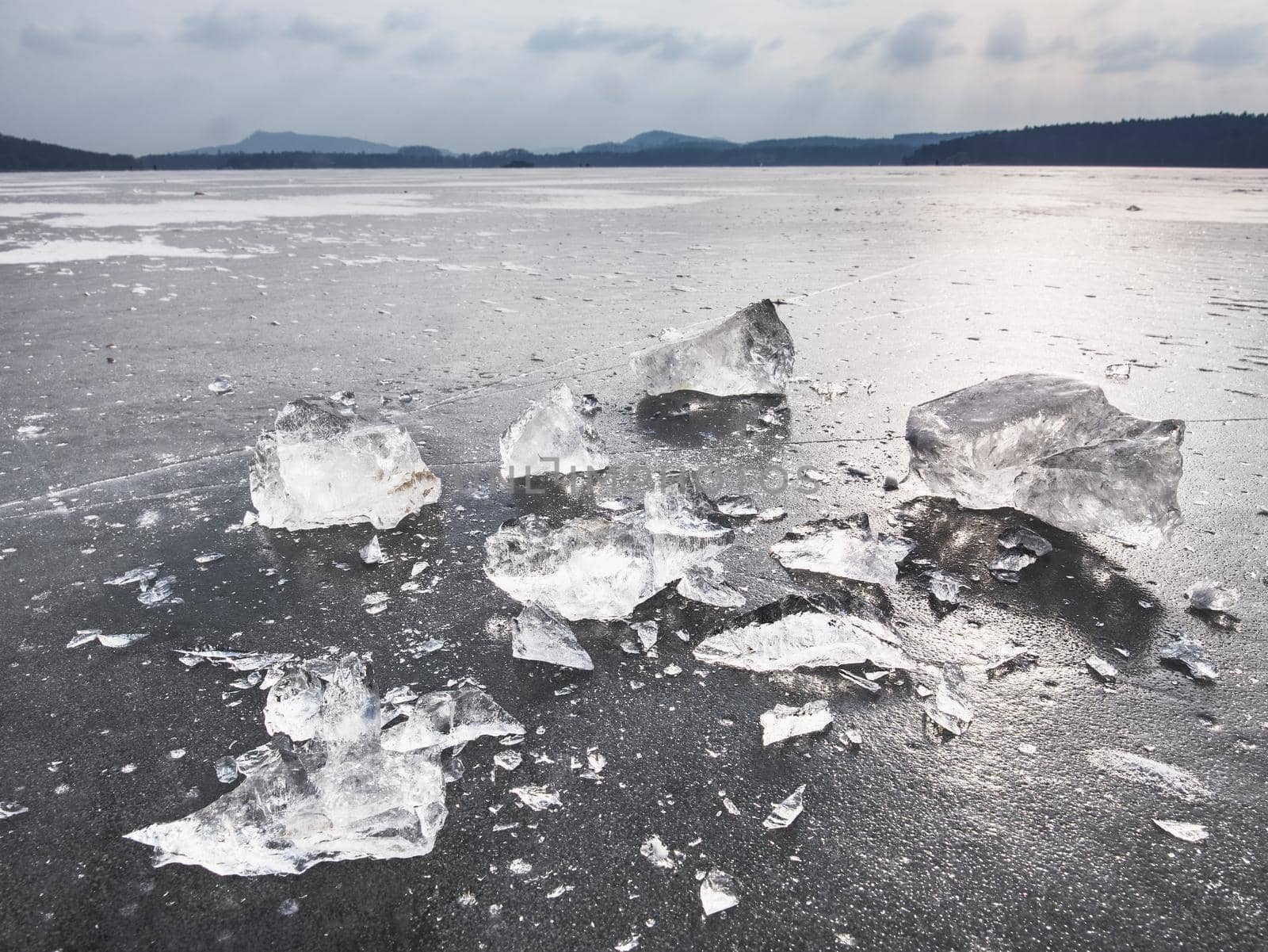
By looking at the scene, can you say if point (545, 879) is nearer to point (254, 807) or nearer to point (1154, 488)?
point (254, 807)

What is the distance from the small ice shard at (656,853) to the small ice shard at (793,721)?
0.29 metres

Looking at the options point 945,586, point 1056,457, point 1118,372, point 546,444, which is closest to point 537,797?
point 945,586

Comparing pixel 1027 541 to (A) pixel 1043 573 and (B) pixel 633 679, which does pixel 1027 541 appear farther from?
(B) pixel 633 679

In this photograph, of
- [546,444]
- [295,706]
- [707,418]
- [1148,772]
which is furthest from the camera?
[707,418]

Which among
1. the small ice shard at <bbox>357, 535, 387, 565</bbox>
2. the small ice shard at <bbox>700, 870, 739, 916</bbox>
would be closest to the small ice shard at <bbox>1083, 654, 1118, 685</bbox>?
the small ice shard at <bbox>700, 870, 739, 916</bbox>

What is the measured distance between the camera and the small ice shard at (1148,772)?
1.25 metres

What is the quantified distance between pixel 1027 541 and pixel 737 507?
0.80 meters

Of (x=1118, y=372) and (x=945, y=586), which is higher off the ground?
(x=1118, y=372)

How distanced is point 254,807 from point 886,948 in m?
0.93

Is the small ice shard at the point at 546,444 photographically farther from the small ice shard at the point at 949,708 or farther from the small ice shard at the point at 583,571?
the small ice shard at the point at 949,708

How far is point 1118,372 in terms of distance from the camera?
11.9 ft

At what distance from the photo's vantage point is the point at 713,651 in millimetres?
1598

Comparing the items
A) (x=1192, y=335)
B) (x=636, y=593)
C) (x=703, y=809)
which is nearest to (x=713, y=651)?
(x=636, y=593)

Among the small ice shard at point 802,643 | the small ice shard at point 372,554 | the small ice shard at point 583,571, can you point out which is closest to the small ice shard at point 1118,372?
the small ice shard at point 802,643
